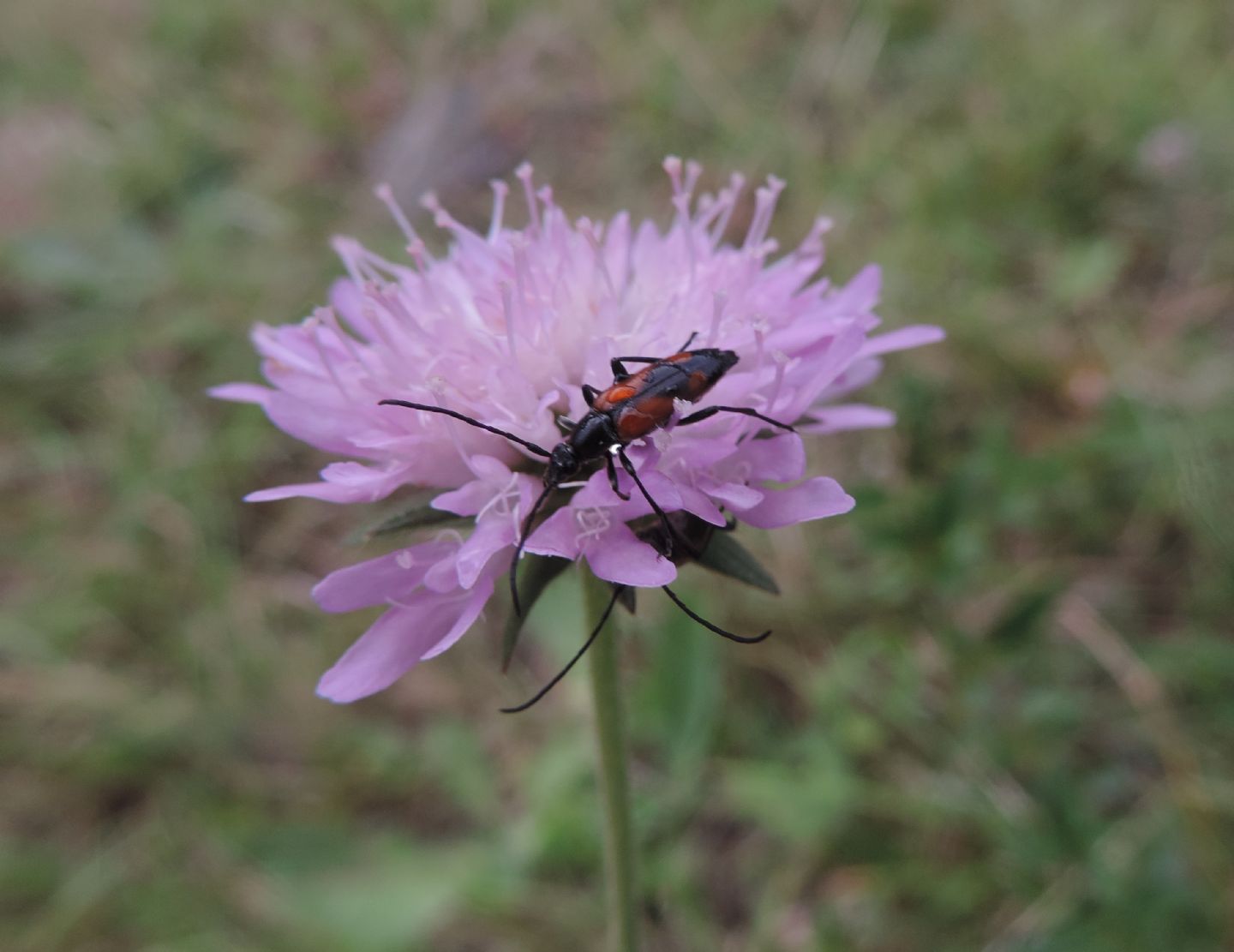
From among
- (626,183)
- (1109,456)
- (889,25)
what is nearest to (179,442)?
(626,183)

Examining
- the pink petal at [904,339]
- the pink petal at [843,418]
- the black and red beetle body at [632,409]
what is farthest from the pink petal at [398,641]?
the pink petal at [904,339]

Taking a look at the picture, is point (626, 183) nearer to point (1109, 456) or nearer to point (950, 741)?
point (1109, 456)

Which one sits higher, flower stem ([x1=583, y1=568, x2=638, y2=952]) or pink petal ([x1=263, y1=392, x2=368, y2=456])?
pink petal ([x1=263, y1=392, x2=368, y2=456])

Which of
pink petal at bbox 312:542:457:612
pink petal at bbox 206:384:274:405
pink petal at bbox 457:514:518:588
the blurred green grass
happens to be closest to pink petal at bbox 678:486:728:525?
pink petal at bbox 457:514:518:588

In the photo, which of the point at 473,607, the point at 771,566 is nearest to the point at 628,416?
the point at 473,607

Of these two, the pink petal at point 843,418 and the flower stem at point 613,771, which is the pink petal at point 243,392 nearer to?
the flower stem at point 613,771

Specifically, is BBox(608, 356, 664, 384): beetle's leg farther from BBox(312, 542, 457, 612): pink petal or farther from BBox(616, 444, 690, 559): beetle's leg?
BBox(312, 542, 457, 612): pink petal
